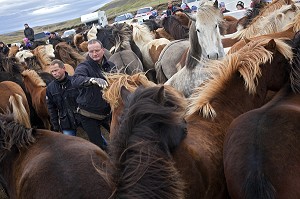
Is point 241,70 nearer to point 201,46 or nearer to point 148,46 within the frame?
point 201,46

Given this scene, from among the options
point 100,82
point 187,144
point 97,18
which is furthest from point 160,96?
point 97,18

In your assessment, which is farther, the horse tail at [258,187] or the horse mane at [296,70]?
the horse mane at [296,70]

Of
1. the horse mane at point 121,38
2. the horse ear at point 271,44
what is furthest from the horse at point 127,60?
the horse ear at point 271,44

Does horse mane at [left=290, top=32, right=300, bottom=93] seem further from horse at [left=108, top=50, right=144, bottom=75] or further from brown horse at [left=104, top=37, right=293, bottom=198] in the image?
horse at [left=108, top=50, right=144, bottom=75]

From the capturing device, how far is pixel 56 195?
274 cm

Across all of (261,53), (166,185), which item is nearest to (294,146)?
(166,185)

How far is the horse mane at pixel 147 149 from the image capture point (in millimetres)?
2189

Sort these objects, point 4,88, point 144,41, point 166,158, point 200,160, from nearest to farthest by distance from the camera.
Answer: point 166,158, point 200,160, point 4,88, point 144,41

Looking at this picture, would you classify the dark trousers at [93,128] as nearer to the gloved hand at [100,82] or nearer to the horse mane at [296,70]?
the gloved hand at [100,82]

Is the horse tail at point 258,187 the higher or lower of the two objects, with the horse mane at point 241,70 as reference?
lower

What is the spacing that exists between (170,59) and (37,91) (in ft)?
9.59

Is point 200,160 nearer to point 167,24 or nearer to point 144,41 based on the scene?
point 144,41

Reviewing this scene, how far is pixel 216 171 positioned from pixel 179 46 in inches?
212

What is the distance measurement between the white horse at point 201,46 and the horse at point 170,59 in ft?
7.28
